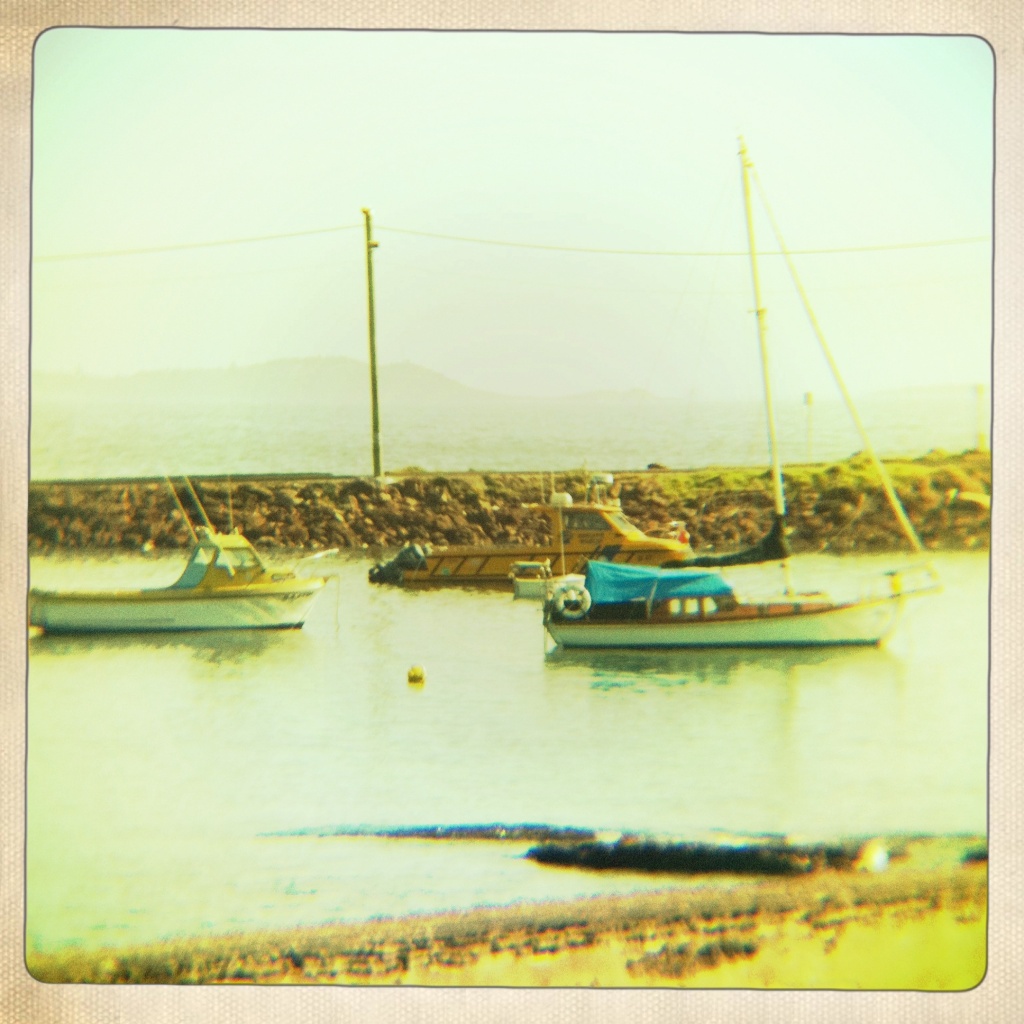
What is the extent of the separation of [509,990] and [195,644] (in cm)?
113

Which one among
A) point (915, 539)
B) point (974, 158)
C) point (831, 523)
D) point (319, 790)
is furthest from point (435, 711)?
point (974, 158)

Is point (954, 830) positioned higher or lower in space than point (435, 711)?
lower

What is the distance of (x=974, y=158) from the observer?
2547 millimetres

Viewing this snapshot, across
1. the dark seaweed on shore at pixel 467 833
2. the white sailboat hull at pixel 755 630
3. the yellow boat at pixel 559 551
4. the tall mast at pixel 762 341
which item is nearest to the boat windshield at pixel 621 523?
the yellow boat at pixel 559 551

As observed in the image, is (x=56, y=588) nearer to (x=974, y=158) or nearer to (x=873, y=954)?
(x=873, y=954)

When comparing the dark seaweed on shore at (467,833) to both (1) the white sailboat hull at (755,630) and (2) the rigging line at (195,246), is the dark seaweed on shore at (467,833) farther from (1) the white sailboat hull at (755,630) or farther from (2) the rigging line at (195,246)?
(2) the rigging line at (195,246)

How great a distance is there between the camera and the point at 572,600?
262cm

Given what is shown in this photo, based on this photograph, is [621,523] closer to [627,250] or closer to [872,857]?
[627,250]

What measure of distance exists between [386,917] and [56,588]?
1132 millimetres

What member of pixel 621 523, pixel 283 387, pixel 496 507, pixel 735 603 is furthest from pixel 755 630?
pixel 283 387

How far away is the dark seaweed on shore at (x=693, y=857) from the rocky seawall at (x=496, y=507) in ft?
2.37

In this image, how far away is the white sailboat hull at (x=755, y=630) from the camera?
2557 mm

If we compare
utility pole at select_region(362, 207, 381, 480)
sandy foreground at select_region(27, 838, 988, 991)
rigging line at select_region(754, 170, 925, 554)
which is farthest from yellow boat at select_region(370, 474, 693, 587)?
sandy foreground at select_region(27, 838, 988, 991)

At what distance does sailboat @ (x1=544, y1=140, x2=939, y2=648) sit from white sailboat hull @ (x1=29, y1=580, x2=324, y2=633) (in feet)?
2.08
